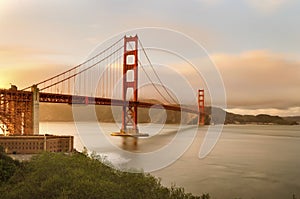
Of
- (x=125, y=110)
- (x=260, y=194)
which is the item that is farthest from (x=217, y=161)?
(x=125, y=110)

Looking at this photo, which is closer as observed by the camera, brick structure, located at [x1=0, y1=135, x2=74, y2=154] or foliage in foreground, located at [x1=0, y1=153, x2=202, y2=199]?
foliage in foreground, located at [x1=0, y1=153, x2=202, y2=199]

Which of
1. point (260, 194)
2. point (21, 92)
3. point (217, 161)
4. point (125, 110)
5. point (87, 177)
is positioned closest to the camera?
point (87, 177)

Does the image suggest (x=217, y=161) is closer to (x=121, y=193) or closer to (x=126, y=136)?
(x=121, y=193)

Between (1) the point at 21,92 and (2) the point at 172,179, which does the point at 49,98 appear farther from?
(2) the point at 172,179

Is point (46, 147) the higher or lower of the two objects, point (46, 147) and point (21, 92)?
the lower

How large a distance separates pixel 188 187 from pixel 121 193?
5306 millimetres

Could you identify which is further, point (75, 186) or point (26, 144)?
point (26, 144)

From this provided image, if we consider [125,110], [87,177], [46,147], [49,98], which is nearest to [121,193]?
[87,177]

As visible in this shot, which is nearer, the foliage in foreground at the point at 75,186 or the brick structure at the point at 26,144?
the foliage in foreground at the point at 75,186

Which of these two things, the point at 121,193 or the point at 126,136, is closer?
the point at 121,193

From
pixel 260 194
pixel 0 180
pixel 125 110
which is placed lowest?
pixel 260 194

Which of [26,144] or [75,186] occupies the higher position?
[26,144]

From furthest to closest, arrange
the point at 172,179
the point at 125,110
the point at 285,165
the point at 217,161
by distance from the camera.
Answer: the point at 125,110 < the point at 217,161 < the point at 285,165 < the point at 172,179

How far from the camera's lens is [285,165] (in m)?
18.5
